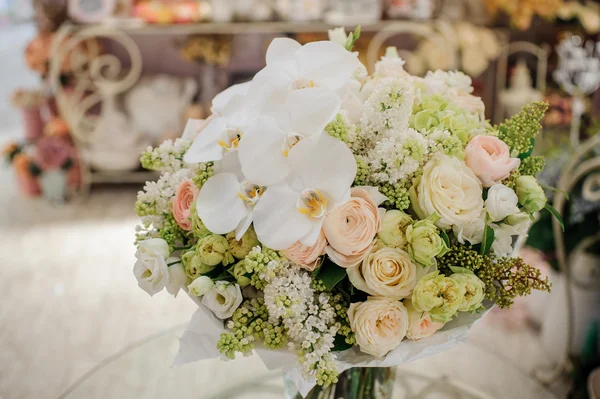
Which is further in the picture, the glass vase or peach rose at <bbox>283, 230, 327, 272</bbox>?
the glass vase

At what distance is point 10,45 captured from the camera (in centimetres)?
729

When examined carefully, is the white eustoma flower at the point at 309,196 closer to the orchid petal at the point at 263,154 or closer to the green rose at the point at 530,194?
the orchid petal at the point at 263,154

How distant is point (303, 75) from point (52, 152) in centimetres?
290

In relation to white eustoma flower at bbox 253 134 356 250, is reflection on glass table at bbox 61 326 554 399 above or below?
below

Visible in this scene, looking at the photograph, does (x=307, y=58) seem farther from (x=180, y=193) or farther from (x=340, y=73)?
(x=180, y=193)

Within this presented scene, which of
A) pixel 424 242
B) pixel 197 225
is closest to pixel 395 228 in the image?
pixel 424 242

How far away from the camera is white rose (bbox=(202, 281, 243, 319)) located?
75 centimetres

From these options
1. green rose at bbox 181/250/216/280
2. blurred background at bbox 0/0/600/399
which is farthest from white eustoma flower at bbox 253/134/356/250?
blurred background at bbox 0/0/600/399

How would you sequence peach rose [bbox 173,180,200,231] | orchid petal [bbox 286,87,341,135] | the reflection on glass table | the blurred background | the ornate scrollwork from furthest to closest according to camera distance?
the ornate scrollwork
the blurred background
the reflection on glass table
peach rose [bbox 173,180,200,231]
orchid petal [bbox 286,87,341,135]

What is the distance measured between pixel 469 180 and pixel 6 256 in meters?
2.72

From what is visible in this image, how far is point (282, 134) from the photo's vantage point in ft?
2.36

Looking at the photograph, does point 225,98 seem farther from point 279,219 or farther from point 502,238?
point 502,238

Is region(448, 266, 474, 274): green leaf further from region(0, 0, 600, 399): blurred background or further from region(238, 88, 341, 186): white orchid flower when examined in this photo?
region(0, 0, 600, 399): blurred background

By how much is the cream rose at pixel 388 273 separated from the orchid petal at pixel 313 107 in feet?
0.58
